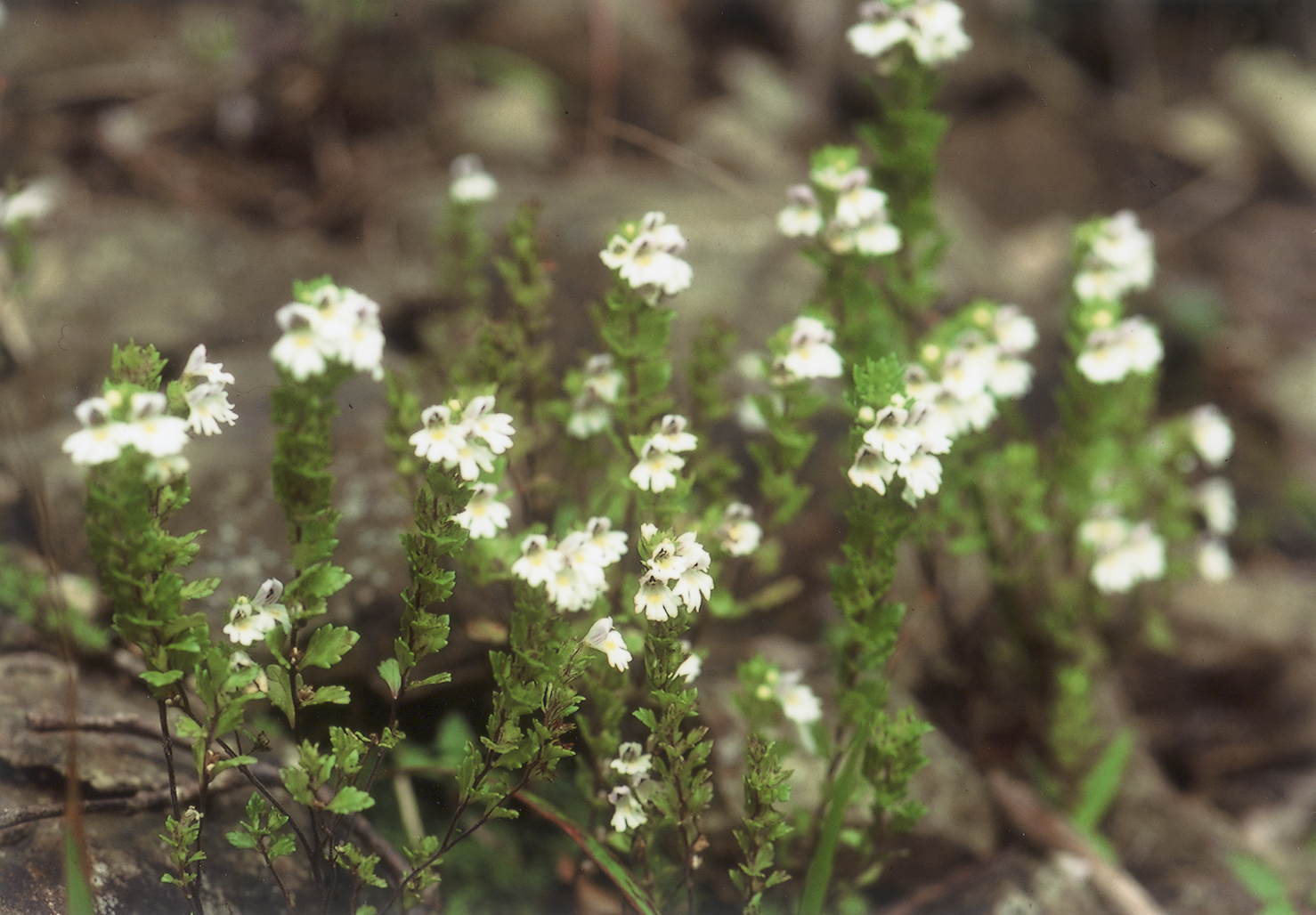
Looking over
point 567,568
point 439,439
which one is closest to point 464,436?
point 439,439

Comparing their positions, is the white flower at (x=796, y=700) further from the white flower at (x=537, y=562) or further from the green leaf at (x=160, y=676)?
the green leaf at (x=160, y=676)

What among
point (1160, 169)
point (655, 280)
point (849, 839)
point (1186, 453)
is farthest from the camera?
point (1160, 169)

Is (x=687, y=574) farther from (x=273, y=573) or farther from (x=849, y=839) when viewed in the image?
(x=273, y=573)

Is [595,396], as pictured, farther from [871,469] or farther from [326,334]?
[326,334]

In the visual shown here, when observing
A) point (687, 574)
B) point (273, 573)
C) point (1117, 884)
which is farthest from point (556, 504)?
point (1117, 884)

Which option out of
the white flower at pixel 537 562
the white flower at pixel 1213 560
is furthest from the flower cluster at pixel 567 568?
the white flower at pixel 1213 560
